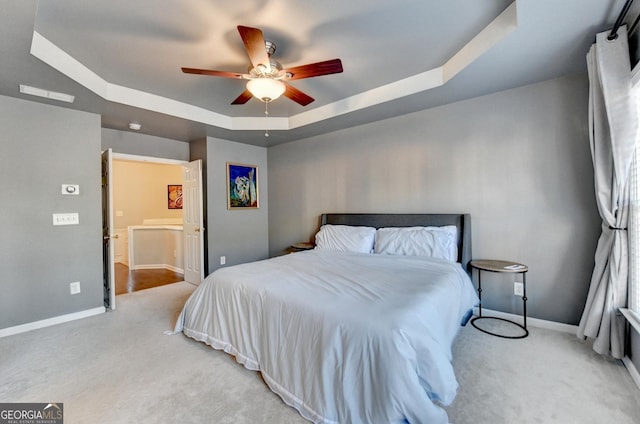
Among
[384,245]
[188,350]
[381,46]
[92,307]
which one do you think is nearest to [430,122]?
[381,46]

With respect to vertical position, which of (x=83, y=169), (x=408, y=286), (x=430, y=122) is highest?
(x=430, y=122)

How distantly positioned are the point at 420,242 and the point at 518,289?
3.54 ft

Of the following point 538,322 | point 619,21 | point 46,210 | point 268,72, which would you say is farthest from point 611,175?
point 46,210

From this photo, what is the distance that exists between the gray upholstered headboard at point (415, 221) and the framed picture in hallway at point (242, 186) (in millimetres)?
1527

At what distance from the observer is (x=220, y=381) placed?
197 centimetres

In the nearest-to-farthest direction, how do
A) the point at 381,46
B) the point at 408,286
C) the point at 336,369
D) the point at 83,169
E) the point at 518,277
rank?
the point at 336,369 < the point at 408,286 < the point at 381,46 < the point at 518,277 < the point at 83,169

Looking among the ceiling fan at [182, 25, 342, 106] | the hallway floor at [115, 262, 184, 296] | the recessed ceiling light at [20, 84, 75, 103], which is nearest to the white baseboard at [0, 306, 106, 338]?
the hallway floor at [115, 262, 184, 296]

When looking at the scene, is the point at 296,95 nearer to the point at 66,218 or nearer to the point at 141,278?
the point at 66,218

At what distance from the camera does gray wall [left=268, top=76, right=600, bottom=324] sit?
8.39 ft

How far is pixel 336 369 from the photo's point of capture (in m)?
1.52

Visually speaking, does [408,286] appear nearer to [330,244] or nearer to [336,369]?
[336,369]

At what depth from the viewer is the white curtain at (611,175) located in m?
1.94

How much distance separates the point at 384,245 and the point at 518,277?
141cm

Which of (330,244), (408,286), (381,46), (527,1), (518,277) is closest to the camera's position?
(527,1)
